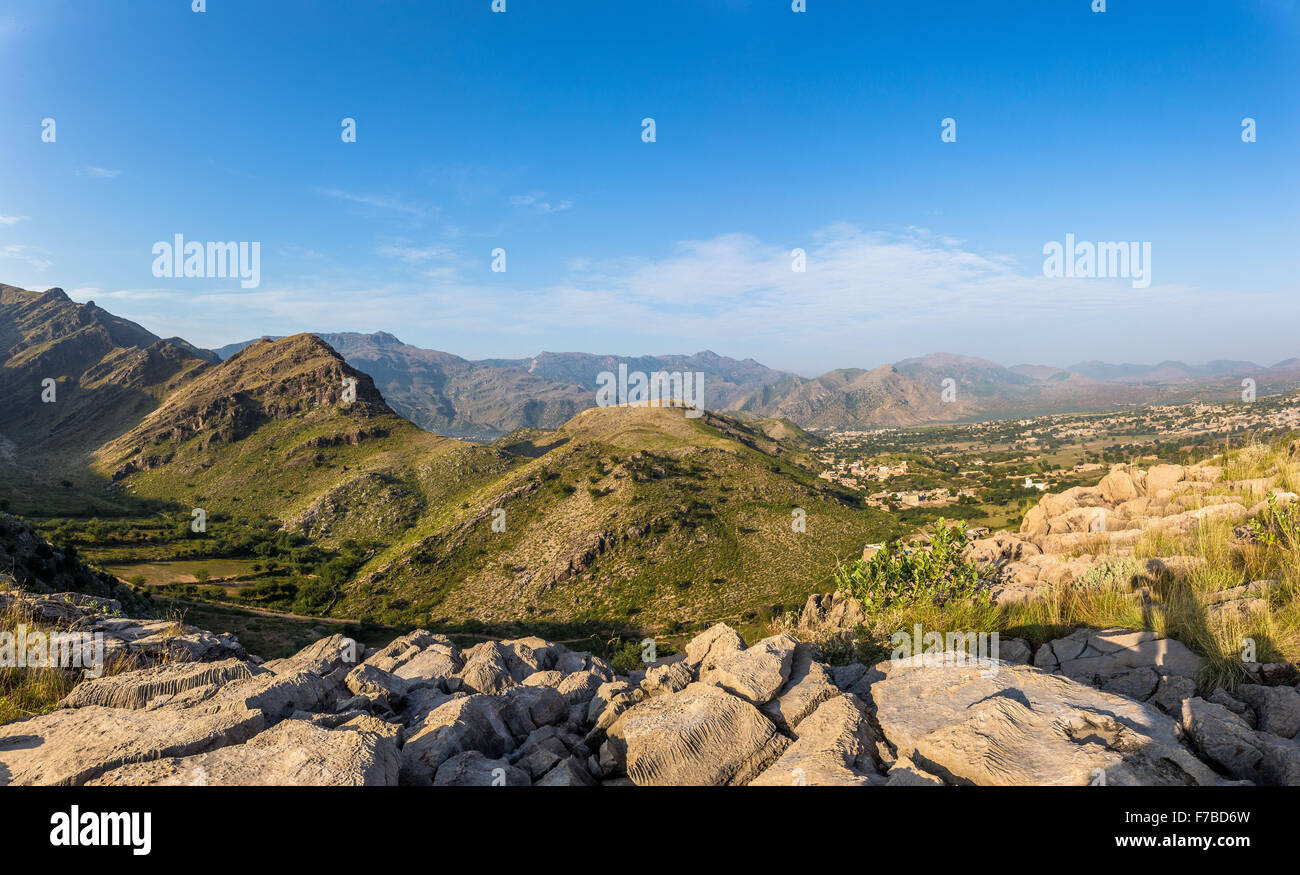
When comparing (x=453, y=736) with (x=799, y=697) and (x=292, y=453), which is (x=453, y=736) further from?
(x=292, y=453)

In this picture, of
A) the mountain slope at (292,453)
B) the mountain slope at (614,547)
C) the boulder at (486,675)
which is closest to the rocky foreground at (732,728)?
the boulder at (486,675)

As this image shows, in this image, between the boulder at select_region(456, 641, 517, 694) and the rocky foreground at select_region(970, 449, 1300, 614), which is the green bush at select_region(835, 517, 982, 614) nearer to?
the rocky foreground at select_region(970, 449, 1300, 614)

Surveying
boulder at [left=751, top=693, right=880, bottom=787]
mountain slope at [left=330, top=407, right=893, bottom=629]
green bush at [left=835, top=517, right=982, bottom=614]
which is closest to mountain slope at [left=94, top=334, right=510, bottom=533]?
mountain slope at [left=330, top=407, right=893, bottom=629]

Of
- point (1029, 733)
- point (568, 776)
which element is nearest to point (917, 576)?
point (1029, 733)

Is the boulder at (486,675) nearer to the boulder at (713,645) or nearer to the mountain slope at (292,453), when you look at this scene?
the boulder at (713,645)
